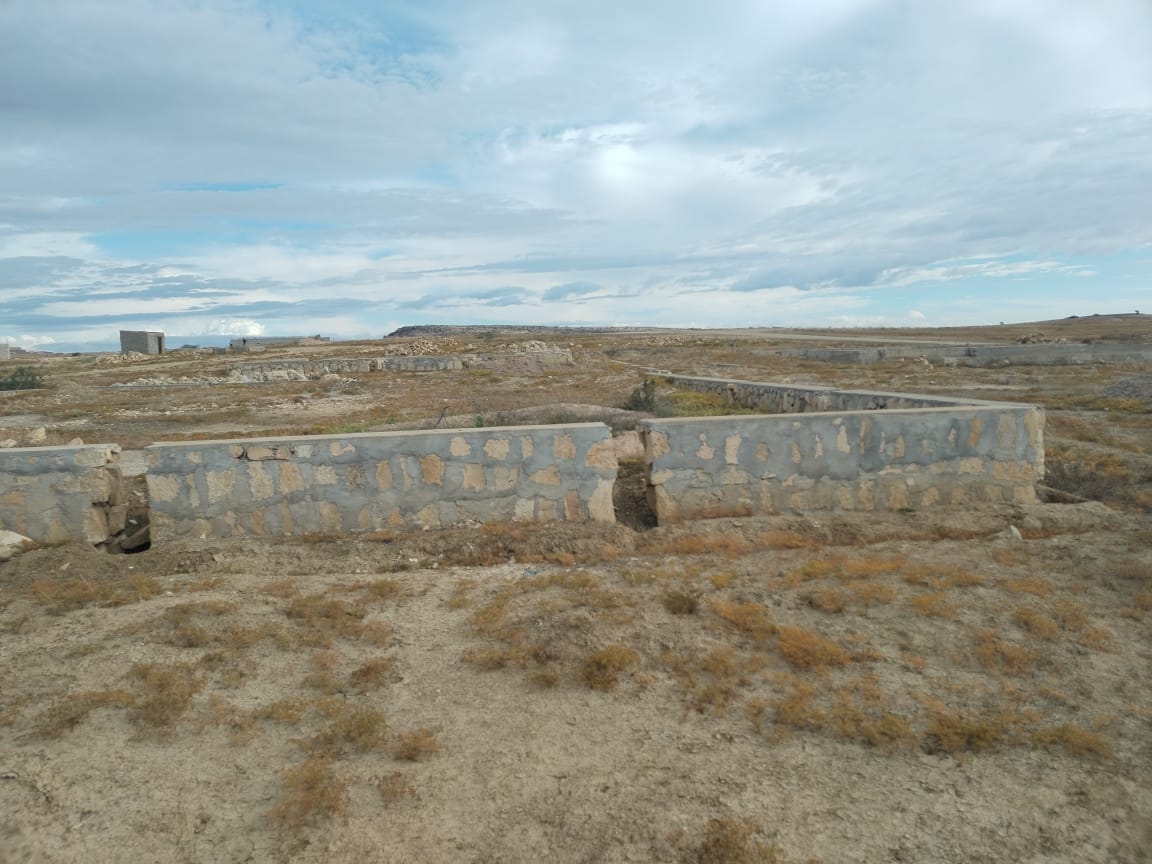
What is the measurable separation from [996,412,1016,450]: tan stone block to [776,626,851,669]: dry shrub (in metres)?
3.73

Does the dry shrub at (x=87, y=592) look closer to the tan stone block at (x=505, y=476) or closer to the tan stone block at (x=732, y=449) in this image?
the tan stone block at (x=505, y=476)

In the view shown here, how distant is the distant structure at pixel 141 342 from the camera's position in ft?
207

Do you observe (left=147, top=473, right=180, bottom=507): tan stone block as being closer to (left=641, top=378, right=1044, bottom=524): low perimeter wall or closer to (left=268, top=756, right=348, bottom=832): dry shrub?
(left=268, top=756, right=348, bottom=832): dry shrub

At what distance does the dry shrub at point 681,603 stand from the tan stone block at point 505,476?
1920 mm

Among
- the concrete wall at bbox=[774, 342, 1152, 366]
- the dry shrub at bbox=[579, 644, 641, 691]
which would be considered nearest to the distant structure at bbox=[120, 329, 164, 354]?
the concrete wall at bbox=[774, 342, 1152, 366]

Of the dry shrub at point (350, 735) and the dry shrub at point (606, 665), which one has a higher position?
the dry shrub at point (606, 665)

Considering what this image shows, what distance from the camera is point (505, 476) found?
6.12m

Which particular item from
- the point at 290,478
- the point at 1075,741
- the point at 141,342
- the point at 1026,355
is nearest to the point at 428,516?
the point at 290,478

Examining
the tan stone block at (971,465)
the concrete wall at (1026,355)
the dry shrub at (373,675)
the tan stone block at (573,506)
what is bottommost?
the dry shrub at (373,675)

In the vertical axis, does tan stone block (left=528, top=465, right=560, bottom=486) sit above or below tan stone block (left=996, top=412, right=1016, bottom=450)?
below

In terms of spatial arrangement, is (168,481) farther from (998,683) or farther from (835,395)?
(835,395)

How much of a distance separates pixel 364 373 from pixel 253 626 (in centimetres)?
3232

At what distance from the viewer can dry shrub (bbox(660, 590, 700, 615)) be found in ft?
14.7

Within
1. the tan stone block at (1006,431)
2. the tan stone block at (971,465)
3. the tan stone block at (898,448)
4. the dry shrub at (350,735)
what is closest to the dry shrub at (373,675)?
the dry shrub at (350,735)
